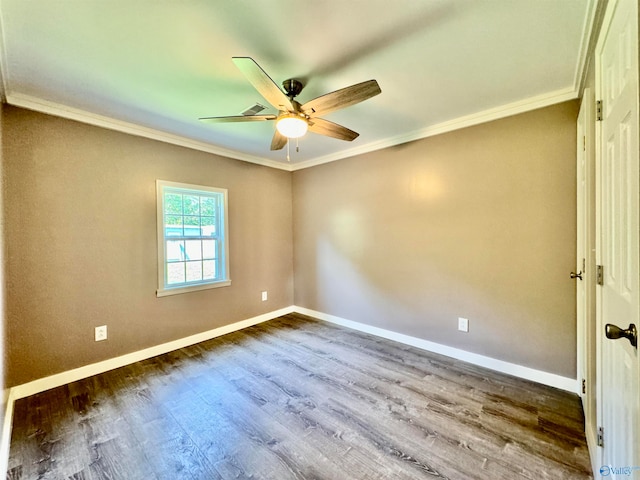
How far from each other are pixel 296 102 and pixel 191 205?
213cm

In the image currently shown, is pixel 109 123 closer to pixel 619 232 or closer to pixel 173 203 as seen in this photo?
pixel 173 203

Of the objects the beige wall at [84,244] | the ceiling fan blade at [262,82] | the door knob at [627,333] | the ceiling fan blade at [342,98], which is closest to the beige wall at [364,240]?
the beige wall at [84,244]

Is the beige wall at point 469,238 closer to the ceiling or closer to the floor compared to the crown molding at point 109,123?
closer to the floor

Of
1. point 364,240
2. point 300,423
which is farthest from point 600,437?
point 364,240

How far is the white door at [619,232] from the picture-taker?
0.82 meters

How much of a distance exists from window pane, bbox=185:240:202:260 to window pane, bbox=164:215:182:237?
0.16 meters

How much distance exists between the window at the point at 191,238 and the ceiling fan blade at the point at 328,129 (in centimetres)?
186

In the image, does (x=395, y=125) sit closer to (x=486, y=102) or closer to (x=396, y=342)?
(x=486, y=102)

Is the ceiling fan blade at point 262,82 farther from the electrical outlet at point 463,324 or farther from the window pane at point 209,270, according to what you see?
the electrical outlet at point 463,324

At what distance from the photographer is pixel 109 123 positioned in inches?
102

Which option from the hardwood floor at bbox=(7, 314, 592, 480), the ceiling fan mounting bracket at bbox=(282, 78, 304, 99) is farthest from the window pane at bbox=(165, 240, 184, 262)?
the ceiling fan mounting bracket at bbox=(282, 78, 304, 99)

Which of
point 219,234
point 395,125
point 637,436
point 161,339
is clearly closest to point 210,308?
point 161,339

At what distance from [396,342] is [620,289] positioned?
8.10 feet

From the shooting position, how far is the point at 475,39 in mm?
1574
